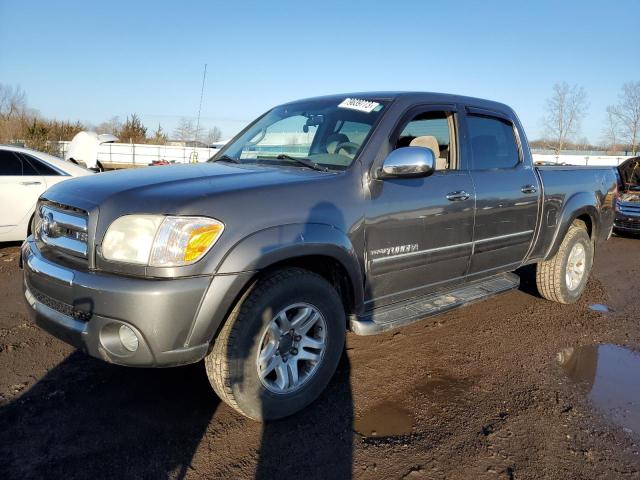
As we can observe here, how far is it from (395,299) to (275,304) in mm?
1135

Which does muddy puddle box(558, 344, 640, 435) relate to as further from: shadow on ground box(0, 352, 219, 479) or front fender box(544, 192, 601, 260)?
shadow on ground box(0, 352, 219, 479)

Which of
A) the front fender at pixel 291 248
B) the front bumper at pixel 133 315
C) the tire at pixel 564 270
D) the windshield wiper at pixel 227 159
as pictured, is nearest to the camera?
the front bumper at pixel 133 315

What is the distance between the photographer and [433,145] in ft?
12.9

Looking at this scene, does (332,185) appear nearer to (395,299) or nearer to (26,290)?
(395,299)

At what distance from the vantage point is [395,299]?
3500 millimetres

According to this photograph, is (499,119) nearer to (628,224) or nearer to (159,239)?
(159,239)

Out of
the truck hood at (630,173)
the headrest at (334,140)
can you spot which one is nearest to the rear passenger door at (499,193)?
the headrest at (334,140)

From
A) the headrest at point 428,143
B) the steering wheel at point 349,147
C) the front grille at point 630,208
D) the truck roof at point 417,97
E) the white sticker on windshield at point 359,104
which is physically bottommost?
the front grille at point 630,208

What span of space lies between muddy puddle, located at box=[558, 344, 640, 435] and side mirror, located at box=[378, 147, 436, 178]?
6.26ft

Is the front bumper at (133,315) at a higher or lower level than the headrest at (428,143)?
lower

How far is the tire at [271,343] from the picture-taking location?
2.58 metres

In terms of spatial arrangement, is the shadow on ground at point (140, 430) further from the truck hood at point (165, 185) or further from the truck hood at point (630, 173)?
the truck hood at point (630, 173)

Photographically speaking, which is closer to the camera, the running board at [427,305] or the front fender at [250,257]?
the front fender at [250,257]

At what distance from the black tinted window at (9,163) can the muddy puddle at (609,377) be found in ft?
22.2
